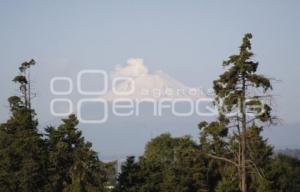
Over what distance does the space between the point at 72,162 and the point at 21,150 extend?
15.7 ft

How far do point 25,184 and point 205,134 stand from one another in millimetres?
19599

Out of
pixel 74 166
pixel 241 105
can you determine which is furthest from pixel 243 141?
pixel 74 166

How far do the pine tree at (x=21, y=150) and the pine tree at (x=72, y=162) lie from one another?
111 cm

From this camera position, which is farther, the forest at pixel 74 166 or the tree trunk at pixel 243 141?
the forest at pixel 74 166

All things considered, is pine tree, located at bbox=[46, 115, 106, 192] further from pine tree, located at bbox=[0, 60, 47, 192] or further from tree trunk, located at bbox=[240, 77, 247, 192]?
tree trunk, located at bbox=[240, 77, 247, 192]

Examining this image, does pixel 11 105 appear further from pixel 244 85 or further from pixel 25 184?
pixel 244 85

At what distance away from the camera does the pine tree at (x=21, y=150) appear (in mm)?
49969

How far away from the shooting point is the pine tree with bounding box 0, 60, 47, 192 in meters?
50.0

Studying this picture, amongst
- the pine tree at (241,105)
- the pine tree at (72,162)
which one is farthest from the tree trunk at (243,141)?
the pine tree at (72,162)

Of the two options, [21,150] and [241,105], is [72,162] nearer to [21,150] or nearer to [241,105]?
[21,150]

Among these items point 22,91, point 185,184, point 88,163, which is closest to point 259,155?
point 185,184

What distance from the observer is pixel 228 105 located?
33344mm

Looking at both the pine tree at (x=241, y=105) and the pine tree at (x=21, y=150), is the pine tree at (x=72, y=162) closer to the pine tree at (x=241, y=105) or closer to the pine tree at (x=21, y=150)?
the pine tree at (x=21, y=150)

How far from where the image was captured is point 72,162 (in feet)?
176
